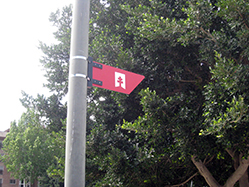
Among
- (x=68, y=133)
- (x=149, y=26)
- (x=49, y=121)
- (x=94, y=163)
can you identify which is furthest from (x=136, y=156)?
(x=68, y=133)

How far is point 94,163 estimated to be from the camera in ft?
34.9

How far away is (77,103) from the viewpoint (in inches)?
124

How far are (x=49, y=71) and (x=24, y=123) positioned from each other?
1383 inches

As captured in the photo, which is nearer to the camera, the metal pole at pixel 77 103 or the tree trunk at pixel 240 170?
the metal pole at pixel 77 103

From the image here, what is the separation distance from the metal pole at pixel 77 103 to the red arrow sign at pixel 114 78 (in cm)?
37

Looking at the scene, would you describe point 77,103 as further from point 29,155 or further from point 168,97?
point 29,155

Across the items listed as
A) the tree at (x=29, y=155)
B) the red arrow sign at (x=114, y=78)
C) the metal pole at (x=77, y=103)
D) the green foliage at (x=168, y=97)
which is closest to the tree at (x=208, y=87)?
the green foliage at (x=168, y=97)

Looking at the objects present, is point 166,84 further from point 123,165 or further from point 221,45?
point 123,165

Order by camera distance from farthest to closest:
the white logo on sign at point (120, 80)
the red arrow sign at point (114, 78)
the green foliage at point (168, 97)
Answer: the green foliage at point (168, 97) < the white logo on sign at point (120, 80) < the red arrow sign at point (114, 78)

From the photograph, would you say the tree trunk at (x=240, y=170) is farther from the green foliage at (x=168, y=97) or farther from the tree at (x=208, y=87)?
the green foliage at (x=168, y=97)

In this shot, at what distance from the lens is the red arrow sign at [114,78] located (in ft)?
12.3

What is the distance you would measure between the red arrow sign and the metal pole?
1.22 feet

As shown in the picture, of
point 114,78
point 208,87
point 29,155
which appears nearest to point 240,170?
point 208,87

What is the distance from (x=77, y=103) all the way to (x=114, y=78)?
95 cm
